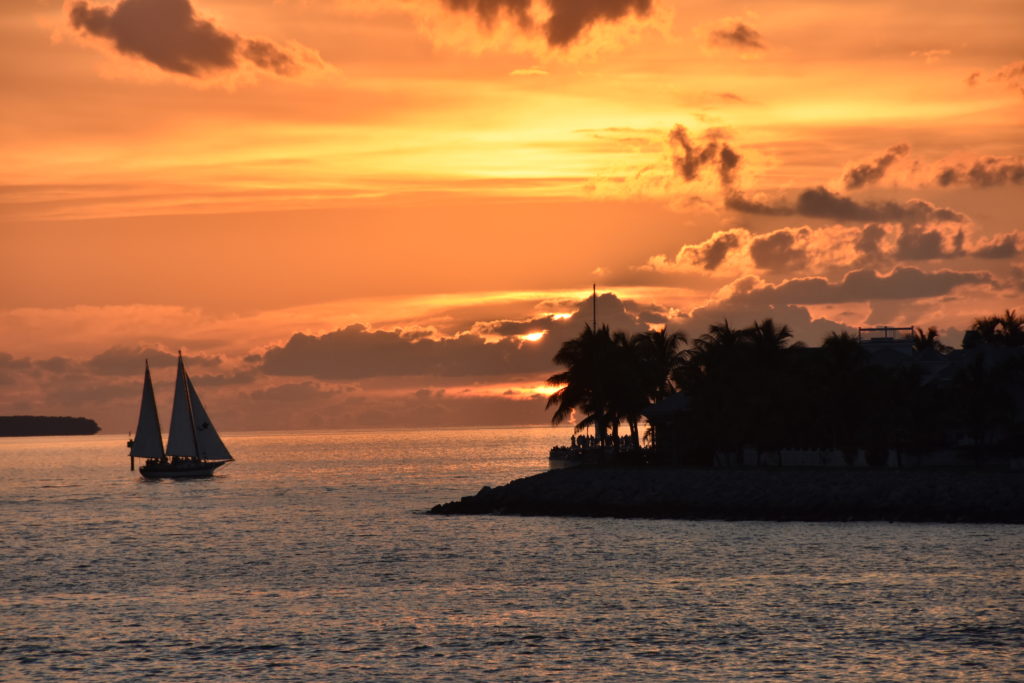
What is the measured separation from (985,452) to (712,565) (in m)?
34.4

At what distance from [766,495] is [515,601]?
32.9m

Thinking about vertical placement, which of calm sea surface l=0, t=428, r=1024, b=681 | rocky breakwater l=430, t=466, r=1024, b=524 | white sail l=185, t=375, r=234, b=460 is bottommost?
calm sea surface l=0, t=428, r=1024, b=681

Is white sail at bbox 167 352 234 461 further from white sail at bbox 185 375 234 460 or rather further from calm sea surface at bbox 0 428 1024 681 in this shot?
calm sea surface at bbox 0 428 1024 681

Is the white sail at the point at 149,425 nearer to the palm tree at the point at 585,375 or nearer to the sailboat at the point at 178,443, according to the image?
the sailboat at the point at 178,443

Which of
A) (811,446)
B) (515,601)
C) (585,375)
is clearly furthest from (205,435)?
(515,601)

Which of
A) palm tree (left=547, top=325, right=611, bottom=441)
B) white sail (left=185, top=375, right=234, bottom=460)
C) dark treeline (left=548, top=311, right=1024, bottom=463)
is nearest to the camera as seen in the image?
dark treeline (left=548, top=311, right=1024, bottom=463)

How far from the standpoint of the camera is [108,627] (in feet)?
144

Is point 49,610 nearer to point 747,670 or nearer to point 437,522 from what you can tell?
point 747,670

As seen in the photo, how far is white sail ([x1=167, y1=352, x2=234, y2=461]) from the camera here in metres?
139

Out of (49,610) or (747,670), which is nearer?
(747,670)

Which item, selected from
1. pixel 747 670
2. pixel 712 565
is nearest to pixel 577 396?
pixel 712 565

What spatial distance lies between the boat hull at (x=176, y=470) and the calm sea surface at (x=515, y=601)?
196 ft

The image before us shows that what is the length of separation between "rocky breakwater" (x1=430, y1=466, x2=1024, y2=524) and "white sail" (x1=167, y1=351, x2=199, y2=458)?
184ft

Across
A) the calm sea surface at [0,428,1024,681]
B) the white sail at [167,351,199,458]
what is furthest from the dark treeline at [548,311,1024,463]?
the white sail at [167,351,199,458]
